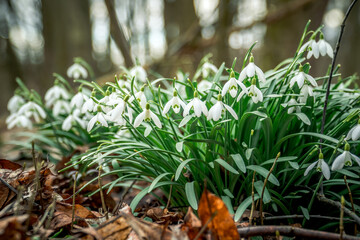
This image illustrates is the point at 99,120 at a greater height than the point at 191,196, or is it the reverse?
the point at 99,120

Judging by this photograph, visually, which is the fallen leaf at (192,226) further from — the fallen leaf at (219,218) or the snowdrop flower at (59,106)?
the snowdrop flower at (59,106)

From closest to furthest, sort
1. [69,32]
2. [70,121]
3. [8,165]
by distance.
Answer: [8,165]
[70,121]
[69,32]

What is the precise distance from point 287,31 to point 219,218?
11.3 feet

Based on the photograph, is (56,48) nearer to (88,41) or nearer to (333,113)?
(88,41)

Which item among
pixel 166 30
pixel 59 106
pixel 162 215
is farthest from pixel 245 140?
pixel 166 30

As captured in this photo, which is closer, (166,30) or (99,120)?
(99,120)

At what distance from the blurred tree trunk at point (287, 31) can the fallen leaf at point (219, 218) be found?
3.25 m

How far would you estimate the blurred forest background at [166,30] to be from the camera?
372 centimetres

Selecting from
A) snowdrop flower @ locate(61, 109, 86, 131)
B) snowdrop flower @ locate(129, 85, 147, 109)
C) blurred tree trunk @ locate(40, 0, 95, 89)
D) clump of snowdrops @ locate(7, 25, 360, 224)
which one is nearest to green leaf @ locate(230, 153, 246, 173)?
clump of snowdrops @ locate(7, 25, 360, 224)

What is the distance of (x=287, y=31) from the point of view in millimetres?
3719

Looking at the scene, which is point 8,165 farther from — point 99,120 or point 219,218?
point 219,218

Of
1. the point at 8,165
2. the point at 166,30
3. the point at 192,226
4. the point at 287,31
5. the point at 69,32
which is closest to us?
the point at 192,226

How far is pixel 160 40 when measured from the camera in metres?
9.25

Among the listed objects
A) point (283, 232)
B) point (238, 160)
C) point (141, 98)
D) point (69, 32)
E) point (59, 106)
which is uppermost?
point (69, 32)
